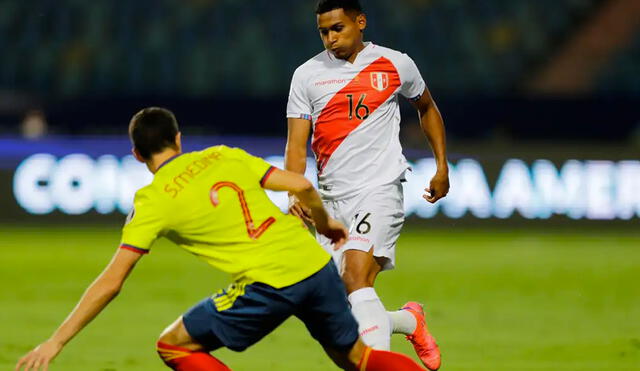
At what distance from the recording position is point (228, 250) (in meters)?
4.70

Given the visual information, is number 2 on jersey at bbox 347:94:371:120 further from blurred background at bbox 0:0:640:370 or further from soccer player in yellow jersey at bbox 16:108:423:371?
blurred background at bbox 0:0:640:370

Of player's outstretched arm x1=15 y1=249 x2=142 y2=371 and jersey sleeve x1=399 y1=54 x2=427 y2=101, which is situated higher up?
jersey sleeve x1=399 y1=54 x2=427 y2=101

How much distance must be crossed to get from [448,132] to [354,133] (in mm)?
10751

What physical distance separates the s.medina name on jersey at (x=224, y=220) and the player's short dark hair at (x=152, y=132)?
8cm

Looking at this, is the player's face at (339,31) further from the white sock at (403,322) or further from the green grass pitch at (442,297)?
the green grass pitch at (442,297)

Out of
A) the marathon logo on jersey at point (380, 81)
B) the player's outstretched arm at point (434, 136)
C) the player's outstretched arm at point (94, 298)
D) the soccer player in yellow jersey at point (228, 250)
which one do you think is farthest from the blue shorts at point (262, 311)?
the player's outstretched arm at point (434, 136)

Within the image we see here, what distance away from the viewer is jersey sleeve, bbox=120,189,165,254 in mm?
4531

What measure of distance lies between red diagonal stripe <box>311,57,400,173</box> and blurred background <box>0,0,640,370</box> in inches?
62.8

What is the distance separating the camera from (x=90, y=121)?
1650cm

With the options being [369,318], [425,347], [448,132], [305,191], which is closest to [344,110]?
[369,318]

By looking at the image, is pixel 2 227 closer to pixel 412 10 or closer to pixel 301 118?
pixel 412 10

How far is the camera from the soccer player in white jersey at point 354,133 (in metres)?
6.17

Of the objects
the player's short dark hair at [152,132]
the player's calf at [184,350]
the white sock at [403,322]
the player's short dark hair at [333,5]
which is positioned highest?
the player's short dark hair at [333,5]

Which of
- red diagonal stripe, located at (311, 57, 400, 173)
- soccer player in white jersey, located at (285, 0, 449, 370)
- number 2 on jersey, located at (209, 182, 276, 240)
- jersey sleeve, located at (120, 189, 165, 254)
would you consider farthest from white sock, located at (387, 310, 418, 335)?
jersey sleeve, located at (120, 189, 165, 254)
